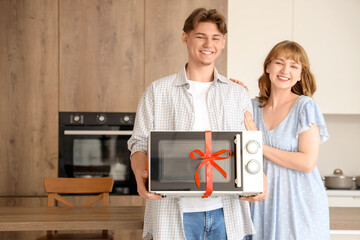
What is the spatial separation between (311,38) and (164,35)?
1.01 metres

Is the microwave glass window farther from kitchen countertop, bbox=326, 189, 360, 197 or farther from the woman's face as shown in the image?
kitchen countertop, bbox=326, 189, 360, 197

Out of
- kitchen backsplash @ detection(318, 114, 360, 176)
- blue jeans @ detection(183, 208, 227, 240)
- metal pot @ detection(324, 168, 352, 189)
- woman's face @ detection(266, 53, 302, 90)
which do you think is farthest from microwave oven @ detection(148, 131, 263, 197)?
kitchen backsplash @ detection(318, 114, 360, 176)

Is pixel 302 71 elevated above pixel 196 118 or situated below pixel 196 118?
above

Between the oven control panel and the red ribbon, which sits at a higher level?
the oven control panel

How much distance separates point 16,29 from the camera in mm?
2842

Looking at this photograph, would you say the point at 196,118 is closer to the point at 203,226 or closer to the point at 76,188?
the point at 203,226

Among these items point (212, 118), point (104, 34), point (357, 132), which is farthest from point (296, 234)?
point (357, 132)

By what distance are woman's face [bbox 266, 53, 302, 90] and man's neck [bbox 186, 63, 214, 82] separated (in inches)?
11.1

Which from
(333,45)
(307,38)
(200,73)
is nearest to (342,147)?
(333,45)

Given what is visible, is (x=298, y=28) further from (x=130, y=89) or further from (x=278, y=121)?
(x=278, y=121)

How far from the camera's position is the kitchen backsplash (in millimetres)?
3428

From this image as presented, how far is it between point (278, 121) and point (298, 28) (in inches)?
61.8

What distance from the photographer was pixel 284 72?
5.23 ft

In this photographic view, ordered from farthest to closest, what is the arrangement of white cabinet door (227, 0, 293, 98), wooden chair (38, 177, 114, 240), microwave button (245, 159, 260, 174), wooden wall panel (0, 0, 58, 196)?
white cabinet door (227, 0, 293, 98) < wooden wall panel (0, 0, 58, 196) < wooden chair (38, 177, 114, 240) < microwave button (245, 159, 260, 174)
